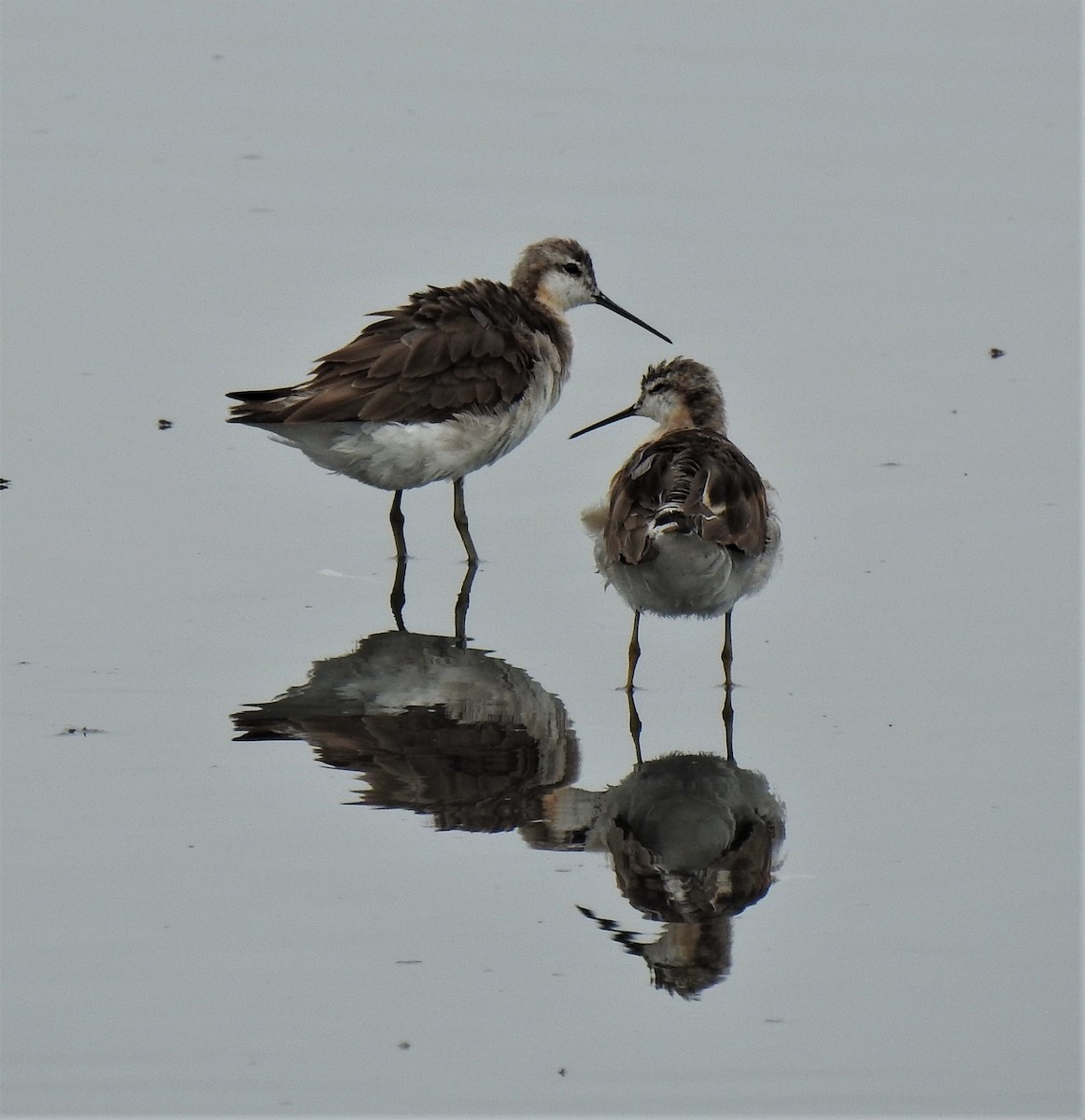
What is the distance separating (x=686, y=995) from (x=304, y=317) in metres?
7.87

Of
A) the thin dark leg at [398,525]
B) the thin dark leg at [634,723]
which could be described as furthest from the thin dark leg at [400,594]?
the thin dark leg at [634,723]

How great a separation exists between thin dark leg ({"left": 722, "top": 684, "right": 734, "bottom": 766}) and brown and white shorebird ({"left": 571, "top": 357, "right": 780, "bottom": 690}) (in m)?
0.12

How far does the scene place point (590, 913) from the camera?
6879 millimetres

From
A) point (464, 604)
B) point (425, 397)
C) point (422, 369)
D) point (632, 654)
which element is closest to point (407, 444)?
point (425, 397)

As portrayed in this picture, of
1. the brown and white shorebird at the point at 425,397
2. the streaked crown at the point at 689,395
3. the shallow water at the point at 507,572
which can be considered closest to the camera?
the shallow water at the point at 507,572

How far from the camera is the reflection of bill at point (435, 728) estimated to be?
25.4 ft

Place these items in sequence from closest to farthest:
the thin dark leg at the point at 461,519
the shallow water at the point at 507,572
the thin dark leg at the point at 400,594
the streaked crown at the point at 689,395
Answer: the shallow water at the point at 507,572, the thin dark leg at the point at 400,594, the streaked crown at the point at 689,395, the thin dark leg at the point at 461,519

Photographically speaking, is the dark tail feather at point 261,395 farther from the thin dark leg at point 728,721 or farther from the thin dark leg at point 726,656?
the thin dark leg at point 728,721

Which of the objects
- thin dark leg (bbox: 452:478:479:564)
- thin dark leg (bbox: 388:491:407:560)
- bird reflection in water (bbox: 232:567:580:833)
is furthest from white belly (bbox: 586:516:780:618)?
thin dark leg (bbox: 388:491:407:560)

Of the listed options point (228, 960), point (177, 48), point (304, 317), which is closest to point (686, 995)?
point (228, 960)

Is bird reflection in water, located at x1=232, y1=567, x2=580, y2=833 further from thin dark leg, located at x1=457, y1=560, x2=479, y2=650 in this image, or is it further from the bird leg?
the bird leg

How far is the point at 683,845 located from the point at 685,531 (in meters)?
1.34

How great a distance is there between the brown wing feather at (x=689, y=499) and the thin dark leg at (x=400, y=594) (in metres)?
1.40

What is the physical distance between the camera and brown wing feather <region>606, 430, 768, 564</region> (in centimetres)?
825
